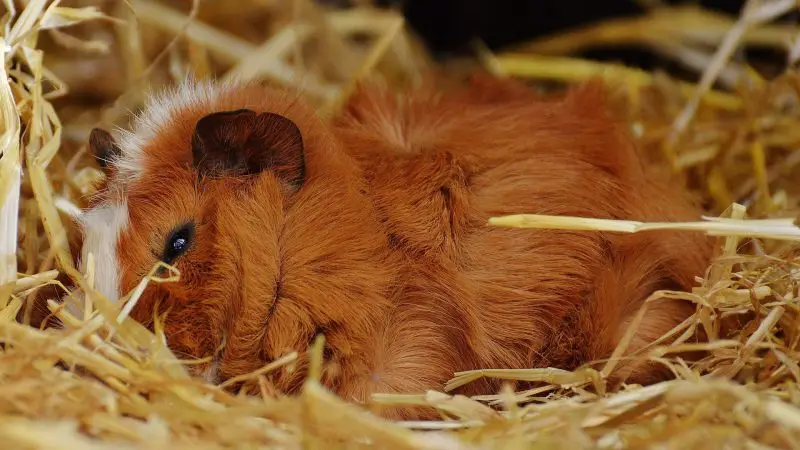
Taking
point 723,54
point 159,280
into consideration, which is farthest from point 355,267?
point 723,54

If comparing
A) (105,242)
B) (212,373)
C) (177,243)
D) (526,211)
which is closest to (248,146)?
(177,243)

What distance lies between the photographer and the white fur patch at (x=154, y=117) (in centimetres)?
196

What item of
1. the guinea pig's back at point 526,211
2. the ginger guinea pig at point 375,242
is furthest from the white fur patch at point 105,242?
the guinea pig's back at point 526,211

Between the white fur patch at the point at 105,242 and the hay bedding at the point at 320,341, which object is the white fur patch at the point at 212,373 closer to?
the hay bedding at the point at 320,341

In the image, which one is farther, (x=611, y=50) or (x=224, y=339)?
(x=611, y=50)

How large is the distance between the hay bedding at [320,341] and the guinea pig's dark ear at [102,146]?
0.11 m

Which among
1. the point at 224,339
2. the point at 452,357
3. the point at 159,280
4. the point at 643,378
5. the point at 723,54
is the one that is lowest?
the point at 643,378

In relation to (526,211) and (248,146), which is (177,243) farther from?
(526,211)

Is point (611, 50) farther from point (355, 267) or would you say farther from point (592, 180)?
point (355, 267)

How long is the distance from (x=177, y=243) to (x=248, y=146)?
270 millimetres

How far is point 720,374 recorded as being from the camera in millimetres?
1921

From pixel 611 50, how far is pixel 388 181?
7.04 feet

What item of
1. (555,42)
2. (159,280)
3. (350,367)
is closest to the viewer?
(159,280)

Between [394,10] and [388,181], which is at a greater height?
[394,10]
